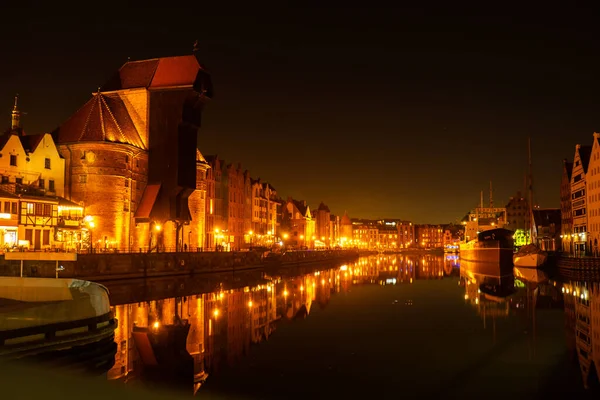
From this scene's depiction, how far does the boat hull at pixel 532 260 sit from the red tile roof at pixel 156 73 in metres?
53.0

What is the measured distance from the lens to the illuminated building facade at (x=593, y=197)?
263 feet

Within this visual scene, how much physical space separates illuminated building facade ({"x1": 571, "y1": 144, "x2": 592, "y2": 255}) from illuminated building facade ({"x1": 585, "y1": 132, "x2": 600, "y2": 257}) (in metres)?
1.51

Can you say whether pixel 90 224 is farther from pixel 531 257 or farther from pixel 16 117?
pixel 531 257

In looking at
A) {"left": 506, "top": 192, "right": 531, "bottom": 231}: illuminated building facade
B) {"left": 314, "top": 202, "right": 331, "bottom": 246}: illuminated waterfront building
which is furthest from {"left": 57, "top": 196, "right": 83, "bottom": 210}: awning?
{"left": 506, "top": 192, "right": 531, "bottom": 231}: illuminated building facade

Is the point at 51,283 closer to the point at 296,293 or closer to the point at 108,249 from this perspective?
the point at 296,293

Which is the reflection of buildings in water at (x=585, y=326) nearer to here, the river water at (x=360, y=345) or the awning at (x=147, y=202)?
the river water at (x=360, y=345)

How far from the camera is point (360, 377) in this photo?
18156 mm

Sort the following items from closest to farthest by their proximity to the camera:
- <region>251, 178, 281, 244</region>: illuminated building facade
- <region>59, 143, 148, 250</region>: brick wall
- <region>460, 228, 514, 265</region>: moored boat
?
<region>59, 143, 148, 250</region>: brick wall < <region>460, 228, 514, 265</region>: moored boat < <region>251, 178, 281, 244</region>: illuminated building facade

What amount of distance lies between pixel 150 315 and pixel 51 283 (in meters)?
7.64

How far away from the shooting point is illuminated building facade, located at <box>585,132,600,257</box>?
263 ft

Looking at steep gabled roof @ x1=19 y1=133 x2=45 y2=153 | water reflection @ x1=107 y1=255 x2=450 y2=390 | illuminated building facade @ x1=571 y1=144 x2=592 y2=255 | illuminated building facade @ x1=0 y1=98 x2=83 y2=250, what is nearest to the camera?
water reflection @ x1=107 y1=255 x2=450 y2=390

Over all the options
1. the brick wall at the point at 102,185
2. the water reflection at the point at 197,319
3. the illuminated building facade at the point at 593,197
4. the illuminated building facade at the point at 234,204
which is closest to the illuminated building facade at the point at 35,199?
the brick wall at the point at 102,185

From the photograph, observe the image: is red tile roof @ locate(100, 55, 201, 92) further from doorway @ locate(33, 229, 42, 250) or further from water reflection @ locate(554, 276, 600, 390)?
water reflection @ locate(554, 276, 600, 390)

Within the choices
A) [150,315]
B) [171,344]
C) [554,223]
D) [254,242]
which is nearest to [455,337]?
[171,344]
